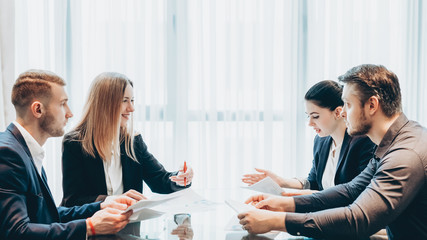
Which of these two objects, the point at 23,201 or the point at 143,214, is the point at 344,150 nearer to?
the point at 143,214

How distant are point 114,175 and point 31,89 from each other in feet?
2.46

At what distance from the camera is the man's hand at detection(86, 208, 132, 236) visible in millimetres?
1379

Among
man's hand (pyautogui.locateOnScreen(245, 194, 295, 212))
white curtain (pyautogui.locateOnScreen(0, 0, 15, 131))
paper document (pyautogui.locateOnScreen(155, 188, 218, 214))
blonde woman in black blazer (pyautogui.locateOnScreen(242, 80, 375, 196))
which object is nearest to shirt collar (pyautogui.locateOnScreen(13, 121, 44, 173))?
paper document (pyautogui.locateOnScreen(155, 188, 218, 214))

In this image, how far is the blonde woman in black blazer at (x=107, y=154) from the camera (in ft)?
6.37

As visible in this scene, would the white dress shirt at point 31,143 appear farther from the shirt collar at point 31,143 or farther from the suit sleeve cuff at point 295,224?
the suit sleeve cuff at point 295,224

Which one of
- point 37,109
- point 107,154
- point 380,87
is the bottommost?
point 107,154

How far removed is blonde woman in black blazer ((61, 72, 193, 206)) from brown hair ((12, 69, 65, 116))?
46 cm

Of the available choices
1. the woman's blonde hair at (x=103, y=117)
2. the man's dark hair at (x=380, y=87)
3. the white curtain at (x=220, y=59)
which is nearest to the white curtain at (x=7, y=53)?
the white curtain at (x=220, y=59)

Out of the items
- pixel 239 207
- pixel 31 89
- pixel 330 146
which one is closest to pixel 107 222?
pixel 239 207

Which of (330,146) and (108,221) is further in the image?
(330,146)

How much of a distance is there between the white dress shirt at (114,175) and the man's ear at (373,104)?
4.61ft

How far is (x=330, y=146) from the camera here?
87.2 inches

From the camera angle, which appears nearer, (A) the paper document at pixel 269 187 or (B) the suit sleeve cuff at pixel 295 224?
(B) the suit sleeve cuff at pixel 295 224

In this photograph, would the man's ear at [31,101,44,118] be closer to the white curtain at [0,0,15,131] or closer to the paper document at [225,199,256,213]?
the paper document at [225,199,256,213]
